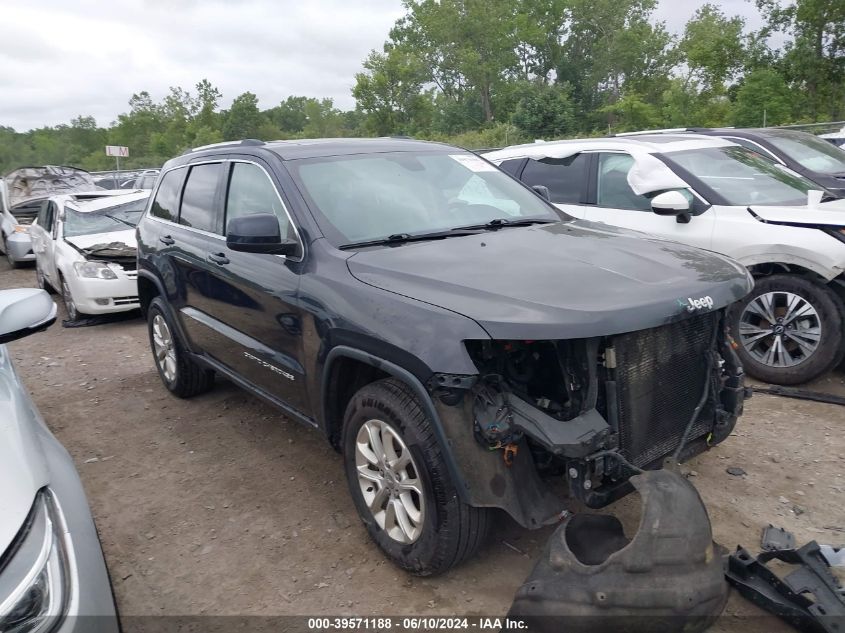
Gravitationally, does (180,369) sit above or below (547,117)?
below

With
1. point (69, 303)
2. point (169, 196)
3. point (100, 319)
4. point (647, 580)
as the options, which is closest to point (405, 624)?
point (647, 580)

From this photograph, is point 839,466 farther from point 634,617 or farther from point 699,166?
point 699,166

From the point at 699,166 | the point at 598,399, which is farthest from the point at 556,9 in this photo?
the point at 598,399

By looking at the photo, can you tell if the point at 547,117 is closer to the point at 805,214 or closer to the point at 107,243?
the point at 107,243

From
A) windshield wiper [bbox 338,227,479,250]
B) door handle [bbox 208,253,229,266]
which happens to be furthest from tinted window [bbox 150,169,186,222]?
windshield wiper [bbox 338,227,479,250]

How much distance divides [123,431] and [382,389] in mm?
2983

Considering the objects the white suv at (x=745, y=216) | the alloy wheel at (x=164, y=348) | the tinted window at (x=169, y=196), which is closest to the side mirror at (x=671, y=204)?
the white suv at (x=745, y=216)

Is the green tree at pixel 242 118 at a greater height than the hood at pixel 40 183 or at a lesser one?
greater

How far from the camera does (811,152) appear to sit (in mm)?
7883

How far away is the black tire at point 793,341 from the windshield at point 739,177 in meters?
0.83

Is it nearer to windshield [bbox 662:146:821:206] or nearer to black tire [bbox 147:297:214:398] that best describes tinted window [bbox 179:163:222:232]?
black tire [bbox 147:297:214:398]

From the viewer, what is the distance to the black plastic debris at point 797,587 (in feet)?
8.00

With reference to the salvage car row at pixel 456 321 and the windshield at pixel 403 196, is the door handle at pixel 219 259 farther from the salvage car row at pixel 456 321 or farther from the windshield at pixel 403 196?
the windshield at pixel 403 196

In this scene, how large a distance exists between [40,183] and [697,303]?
17628 mm
